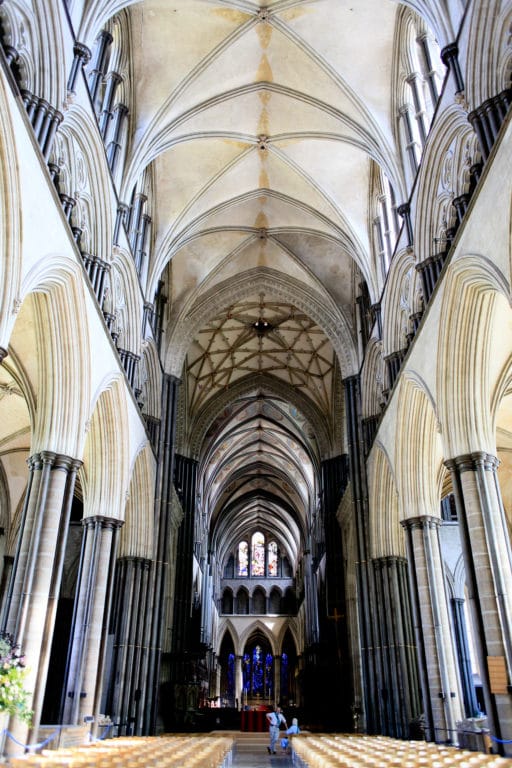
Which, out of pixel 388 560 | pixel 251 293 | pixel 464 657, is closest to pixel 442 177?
pixel 388 560

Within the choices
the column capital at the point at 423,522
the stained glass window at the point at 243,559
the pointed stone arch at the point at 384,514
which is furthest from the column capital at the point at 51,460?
the stained glass window at the point at 243,559

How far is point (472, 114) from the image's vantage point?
846 cm

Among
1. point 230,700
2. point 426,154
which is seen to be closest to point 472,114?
point 426,154

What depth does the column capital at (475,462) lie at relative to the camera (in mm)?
9531

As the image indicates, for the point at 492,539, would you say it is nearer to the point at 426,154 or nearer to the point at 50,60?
the point at 426,154

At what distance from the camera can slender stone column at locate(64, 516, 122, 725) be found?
1105cm

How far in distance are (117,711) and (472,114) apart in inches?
516

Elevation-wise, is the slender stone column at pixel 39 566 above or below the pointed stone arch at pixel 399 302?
below

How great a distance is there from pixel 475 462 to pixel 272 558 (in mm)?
37622

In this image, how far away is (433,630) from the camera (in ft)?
38.4

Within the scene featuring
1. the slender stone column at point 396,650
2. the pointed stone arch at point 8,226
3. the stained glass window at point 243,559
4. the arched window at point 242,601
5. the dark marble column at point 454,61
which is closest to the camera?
the pointed stone arch at point 8,226

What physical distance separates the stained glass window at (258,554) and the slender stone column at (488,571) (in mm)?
37125

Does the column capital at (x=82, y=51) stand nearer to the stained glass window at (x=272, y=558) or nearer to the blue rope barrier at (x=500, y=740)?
the blue rope barrier at (x=500, y=740)

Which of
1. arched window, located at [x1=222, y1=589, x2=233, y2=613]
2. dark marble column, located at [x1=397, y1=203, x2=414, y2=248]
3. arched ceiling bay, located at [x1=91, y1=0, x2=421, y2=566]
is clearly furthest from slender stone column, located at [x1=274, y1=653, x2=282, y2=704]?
dark marble column, located at [x1=397, y1=203, x2=414, y2=248]
